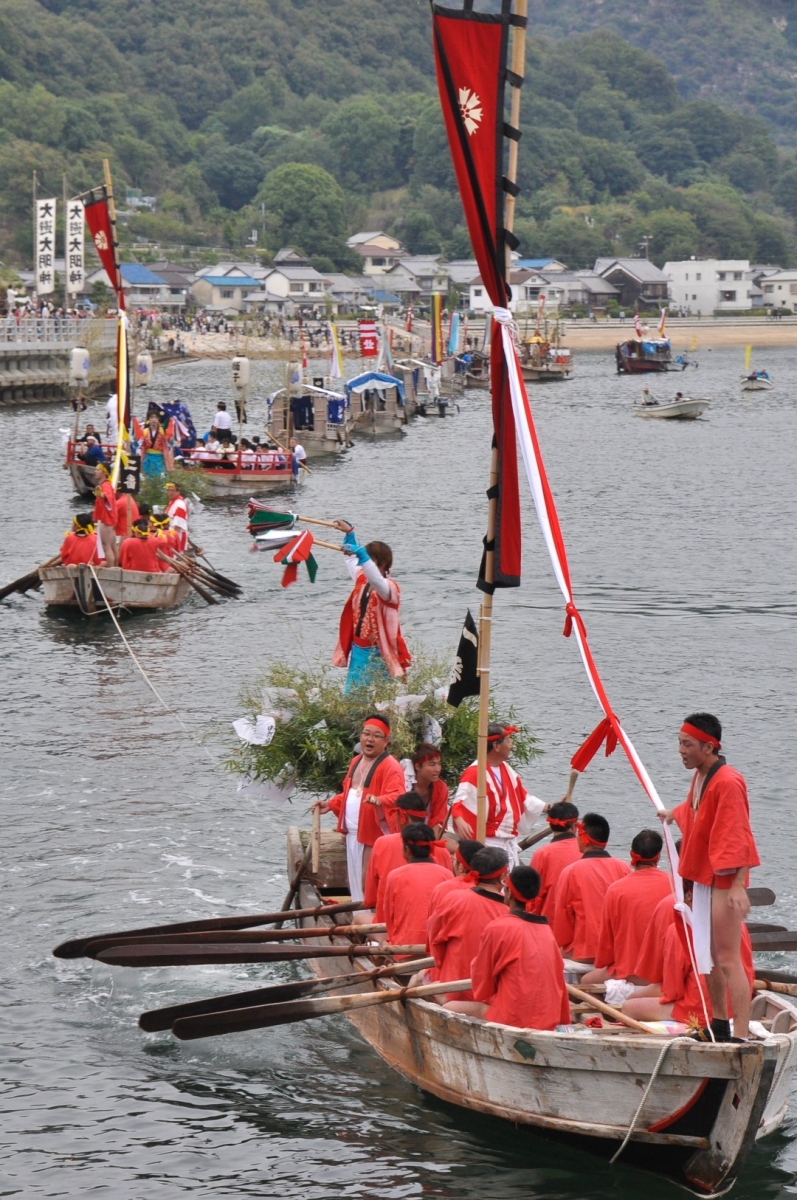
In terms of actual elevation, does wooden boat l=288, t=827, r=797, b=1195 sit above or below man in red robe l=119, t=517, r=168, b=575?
below

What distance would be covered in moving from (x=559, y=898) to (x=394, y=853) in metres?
1.40

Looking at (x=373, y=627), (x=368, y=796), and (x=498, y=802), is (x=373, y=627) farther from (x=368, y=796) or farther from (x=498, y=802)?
(x=498, y=802)

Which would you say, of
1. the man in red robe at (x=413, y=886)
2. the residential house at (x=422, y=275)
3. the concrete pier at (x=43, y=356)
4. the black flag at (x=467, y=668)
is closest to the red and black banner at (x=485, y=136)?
the black flag at (x=467, y=668)

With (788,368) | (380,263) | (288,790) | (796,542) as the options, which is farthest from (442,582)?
(380,263)

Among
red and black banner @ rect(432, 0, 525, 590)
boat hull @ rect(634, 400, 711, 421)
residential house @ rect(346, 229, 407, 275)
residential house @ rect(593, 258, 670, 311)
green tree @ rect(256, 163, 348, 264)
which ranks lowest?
boat hull @ rect(634, 400, 711, 421)

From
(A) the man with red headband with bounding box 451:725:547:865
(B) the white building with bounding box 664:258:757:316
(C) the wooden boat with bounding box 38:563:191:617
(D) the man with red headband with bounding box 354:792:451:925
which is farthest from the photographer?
(B) the white building with bounding box 664:258:757:316

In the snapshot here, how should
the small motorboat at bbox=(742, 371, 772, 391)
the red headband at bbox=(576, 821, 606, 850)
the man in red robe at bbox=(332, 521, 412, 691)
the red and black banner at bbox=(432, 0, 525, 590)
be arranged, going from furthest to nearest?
1. the small motorboat at bbox=(742, 371, 772, 391)
2. the man in red robe at bbox=(332, 521, 412, 691)
3. the red headband at bbox=(576, 821, 606, 850)
4. the red and black banner at bbox=(432, 0, 525, 590)

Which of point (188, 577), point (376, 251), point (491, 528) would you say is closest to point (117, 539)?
point (188, 577)

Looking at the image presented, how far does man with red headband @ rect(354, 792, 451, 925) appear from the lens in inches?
502

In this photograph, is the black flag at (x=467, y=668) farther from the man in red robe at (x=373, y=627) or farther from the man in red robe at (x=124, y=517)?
the man in red robe at (x=124, y=517)

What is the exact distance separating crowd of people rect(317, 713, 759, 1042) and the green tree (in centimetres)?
17510

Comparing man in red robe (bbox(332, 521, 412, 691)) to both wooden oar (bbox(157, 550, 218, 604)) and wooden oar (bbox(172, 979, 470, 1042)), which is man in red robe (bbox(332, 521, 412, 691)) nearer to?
wooden oar (bbox(172, 979, 470, 1042))

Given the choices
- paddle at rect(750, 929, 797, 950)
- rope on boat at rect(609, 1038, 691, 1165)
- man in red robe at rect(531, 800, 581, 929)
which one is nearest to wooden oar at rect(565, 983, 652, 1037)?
rope on boat at rect(609, 1038, 691, 1165)

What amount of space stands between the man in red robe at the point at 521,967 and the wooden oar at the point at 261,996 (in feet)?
3.83
